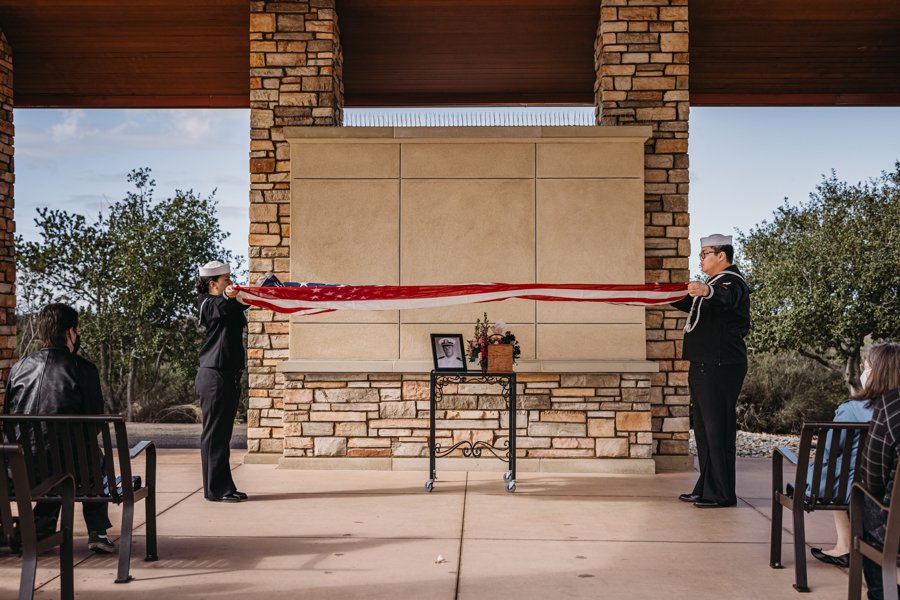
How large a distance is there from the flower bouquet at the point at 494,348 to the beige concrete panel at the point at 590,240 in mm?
770

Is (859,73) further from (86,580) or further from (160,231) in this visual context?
(160,231)

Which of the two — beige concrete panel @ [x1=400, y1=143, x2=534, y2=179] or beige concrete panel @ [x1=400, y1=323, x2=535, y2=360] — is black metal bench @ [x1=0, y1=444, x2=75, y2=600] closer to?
beige concrete panel @ [x1=400, y1=323, x2=535, y2=360]

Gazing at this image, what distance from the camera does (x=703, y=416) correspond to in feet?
21.8

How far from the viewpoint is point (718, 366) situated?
6602 millimetres

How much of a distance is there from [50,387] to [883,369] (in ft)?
14.3

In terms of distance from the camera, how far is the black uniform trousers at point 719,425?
21.5 ft

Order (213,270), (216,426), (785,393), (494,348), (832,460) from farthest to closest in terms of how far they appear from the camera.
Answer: (785,393) < (494,348) < (213,270) < (216,426) < (832,460)

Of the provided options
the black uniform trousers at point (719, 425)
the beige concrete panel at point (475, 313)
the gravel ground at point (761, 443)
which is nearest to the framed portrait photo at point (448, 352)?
the beige concrete panel at point (475, 313)

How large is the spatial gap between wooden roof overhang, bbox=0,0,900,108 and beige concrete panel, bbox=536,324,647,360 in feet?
10.9

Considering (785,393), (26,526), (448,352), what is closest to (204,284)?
(448,352)

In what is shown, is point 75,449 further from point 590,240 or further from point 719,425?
point 590,240

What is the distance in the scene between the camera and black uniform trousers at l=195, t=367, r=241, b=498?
6676mm

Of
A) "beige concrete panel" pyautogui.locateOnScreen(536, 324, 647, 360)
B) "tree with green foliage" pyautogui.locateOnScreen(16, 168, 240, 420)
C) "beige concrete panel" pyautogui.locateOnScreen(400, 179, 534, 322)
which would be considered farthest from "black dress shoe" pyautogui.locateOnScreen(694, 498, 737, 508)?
"tree with green foliage" pyautogui.locateOnScreen(16, 168, 240, 420)

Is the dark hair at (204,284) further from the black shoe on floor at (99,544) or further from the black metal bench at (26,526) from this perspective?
the black metal bench at (26,526)
